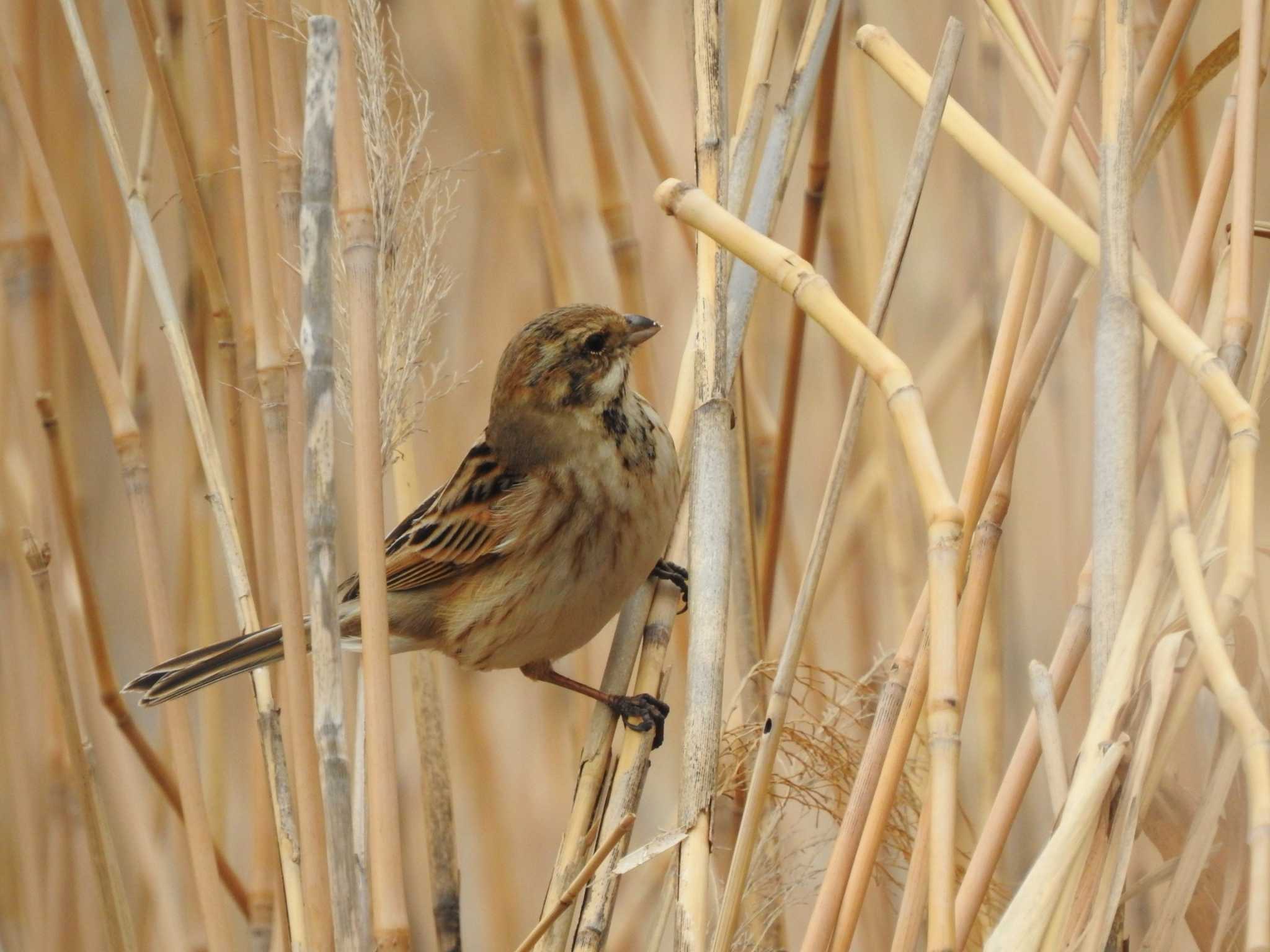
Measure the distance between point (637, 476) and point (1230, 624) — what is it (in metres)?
1.35

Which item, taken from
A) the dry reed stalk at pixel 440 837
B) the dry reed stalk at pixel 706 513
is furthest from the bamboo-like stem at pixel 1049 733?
the dry reed stalk at pixel 440 837

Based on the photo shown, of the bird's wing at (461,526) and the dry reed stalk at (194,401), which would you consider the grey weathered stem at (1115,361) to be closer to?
the dry reed stalk at (194,401)

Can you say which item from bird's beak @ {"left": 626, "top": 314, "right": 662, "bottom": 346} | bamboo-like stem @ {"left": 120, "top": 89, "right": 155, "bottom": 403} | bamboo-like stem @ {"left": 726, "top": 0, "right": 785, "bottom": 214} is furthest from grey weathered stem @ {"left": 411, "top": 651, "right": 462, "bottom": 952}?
bamboo-like stem @ {"left": 726, "top": 0, "right": 785, "bottom": 214}

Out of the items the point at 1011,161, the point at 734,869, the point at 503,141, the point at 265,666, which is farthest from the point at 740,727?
the point at 503,141

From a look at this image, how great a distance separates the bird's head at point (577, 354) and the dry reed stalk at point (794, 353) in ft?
0.93

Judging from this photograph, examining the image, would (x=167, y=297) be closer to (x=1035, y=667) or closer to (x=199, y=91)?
(x=199, y=91)

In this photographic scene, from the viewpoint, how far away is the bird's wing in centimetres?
277

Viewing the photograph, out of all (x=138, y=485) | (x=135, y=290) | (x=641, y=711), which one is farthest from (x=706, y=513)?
(x=135, y=290)

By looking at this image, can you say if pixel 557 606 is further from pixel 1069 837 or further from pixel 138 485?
pixel 1069 837

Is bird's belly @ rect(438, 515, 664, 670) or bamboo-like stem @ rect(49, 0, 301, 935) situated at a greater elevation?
bamboo-like stem @ rect(49, 0, 301, 935)

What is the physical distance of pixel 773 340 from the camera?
3.39 metres

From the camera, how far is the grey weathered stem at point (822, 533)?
160cm

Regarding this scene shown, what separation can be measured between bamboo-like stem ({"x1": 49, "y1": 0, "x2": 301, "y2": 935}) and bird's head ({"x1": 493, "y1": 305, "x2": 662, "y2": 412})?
67 centimetres

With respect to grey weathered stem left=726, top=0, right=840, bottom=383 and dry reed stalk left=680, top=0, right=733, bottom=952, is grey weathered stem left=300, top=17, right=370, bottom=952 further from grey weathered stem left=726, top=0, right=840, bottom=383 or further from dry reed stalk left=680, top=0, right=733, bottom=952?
grey weathered stem left=726, top=0, right=840, bottom=383
